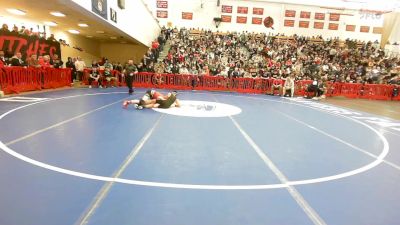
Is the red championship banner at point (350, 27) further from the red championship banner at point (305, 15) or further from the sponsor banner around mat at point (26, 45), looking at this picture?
the sponsor banner around mat at point (26, 45)

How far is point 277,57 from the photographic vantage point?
25.9 metres

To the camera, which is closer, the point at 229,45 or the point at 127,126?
the point at 127,126

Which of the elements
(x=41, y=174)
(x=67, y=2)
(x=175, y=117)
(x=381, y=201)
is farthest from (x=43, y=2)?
(x=381, y=201)

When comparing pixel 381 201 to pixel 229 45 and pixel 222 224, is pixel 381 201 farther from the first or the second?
pixel 229 45

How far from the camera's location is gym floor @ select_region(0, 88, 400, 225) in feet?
9.18

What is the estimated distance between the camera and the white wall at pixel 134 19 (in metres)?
13.6

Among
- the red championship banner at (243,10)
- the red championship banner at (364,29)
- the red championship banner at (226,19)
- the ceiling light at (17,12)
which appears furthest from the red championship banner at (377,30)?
the ceiling light at (17,12)

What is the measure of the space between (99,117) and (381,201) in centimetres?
635

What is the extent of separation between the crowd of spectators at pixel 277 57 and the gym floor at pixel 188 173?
12266 mm

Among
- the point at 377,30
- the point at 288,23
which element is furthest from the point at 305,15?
the point at 377,30

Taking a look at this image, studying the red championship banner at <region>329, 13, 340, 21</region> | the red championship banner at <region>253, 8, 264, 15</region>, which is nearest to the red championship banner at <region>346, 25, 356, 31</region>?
the red championship banner at <region>329, 13, 340, 21</region>

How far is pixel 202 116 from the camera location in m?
7.95

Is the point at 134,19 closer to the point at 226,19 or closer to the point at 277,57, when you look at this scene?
the point at 277,57

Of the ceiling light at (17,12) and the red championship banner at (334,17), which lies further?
the red championship banner at (334,17)
